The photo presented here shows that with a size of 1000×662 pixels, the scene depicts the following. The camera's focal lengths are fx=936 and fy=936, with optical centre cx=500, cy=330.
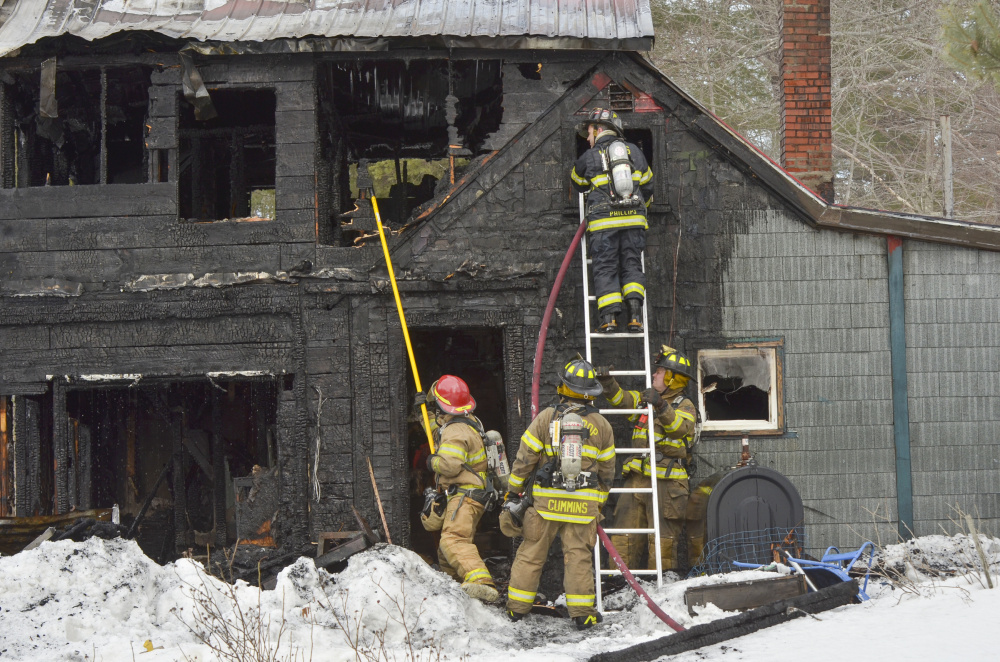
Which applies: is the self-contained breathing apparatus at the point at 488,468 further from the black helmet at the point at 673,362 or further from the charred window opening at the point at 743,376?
the charred window opening at the point at 743,376

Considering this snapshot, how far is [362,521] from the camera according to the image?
841 centimetres

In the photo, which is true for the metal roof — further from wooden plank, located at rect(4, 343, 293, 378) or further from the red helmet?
the red helmet

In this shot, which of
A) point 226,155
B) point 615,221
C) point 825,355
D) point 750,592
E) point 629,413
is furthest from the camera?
point 226,155

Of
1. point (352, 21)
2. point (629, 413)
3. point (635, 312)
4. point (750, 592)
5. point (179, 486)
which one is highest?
point (352, 21)

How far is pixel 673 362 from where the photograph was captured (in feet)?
27.6

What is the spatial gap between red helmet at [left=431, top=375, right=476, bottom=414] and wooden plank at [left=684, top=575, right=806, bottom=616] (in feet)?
8.33

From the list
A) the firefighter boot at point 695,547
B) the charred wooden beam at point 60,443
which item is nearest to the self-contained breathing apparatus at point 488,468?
the firefighter boot at point 695,547

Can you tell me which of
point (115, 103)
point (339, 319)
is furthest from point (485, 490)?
point (115, 103)

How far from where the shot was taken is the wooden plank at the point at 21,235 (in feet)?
29.4

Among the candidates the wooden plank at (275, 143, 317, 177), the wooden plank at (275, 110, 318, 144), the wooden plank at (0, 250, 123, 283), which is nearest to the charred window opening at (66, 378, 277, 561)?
the wooden plank at (0, 250, 123, 283)

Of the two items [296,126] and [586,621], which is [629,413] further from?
[296,126]

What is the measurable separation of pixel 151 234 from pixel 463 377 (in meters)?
4.52

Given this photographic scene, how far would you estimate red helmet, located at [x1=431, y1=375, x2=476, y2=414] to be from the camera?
8.16 m

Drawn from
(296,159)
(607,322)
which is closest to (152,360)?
(296,159)
